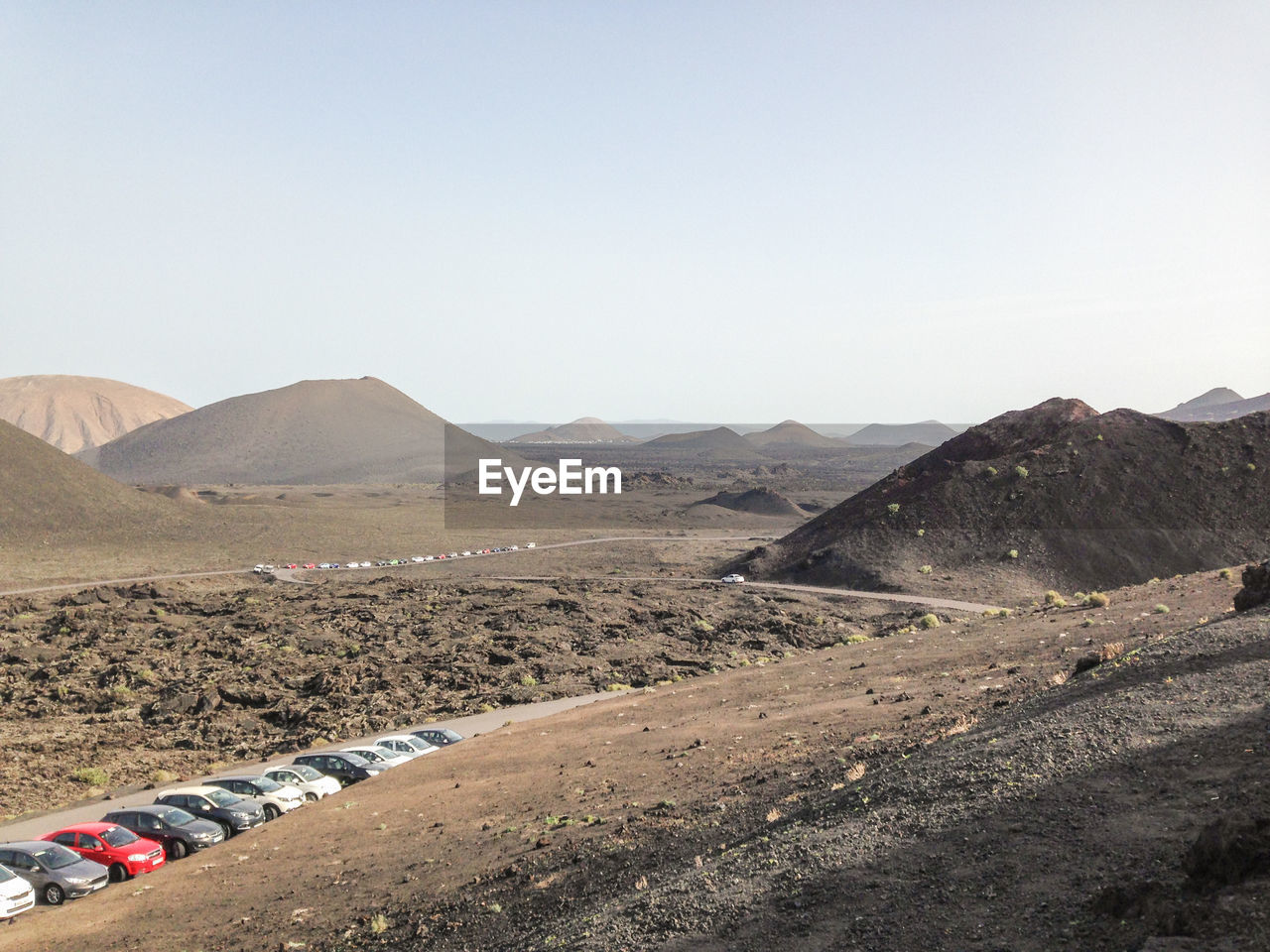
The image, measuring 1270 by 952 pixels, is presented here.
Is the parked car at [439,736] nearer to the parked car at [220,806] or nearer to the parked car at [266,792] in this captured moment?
the parked car at [266,792]

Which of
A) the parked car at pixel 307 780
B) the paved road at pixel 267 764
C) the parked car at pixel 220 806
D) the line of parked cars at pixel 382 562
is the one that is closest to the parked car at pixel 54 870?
the parked car at pixel 220 806

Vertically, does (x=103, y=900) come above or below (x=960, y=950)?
below

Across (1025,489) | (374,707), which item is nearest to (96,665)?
(374,707)

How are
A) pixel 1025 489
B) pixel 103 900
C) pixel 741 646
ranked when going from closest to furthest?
1. pixel 103 900
2. pixel 741 646
3. pixel 1025 489

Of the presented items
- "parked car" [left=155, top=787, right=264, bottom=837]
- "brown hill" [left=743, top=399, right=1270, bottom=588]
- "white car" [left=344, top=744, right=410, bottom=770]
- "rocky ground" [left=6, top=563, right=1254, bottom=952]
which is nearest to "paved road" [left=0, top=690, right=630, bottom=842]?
"white car" [left=344, top=744, right=410, bottom=770]

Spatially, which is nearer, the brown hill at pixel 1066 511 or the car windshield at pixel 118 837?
the car windshield at pixel 118 837

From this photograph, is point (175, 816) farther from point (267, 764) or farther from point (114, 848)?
point (267, 764)

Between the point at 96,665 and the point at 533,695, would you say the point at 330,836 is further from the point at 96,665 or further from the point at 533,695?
the point at 96,665
